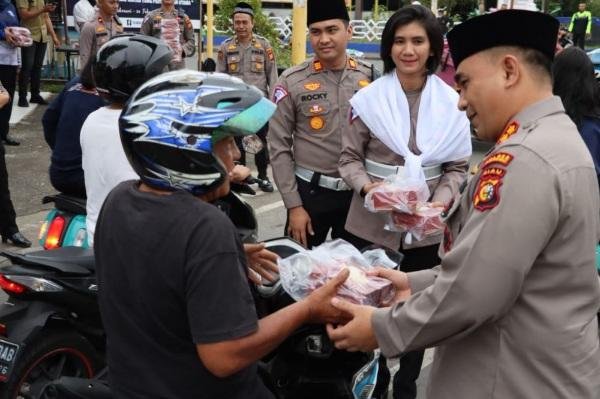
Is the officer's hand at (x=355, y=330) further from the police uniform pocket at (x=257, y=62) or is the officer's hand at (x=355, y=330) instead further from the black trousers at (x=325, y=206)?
the police uniform pocket at (x=257, y=62)

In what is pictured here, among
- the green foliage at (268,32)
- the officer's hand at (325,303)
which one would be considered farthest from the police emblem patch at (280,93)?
the green foliage at (268,32)

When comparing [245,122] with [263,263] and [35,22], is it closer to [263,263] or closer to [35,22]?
[263,263]

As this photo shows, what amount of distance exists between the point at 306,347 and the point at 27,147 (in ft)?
23.1

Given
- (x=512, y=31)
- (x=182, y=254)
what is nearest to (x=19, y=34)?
(x=182, y=254)

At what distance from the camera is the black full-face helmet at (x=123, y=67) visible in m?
3.02

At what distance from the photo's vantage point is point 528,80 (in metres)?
1.70

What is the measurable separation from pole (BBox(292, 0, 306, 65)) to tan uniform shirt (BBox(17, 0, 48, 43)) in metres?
3.65

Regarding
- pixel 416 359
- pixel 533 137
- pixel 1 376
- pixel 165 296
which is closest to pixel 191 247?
pixel 165 296

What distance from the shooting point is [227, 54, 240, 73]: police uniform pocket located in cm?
808

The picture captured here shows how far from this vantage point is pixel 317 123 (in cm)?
370

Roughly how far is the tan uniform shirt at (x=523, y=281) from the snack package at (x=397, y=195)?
1.20 m

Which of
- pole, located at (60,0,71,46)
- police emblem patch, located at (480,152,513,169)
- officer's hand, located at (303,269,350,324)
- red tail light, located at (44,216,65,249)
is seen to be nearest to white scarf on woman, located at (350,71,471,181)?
officer's hand, located at (303,269,350,324)

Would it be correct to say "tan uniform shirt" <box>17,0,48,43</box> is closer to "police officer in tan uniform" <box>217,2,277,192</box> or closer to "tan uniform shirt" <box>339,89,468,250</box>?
"police officer in tan uniform" <box>217,2,277,192</box>

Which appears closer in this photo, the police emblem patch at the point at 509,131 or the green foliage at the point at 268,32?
the police emblem patch at the point at 509,131
